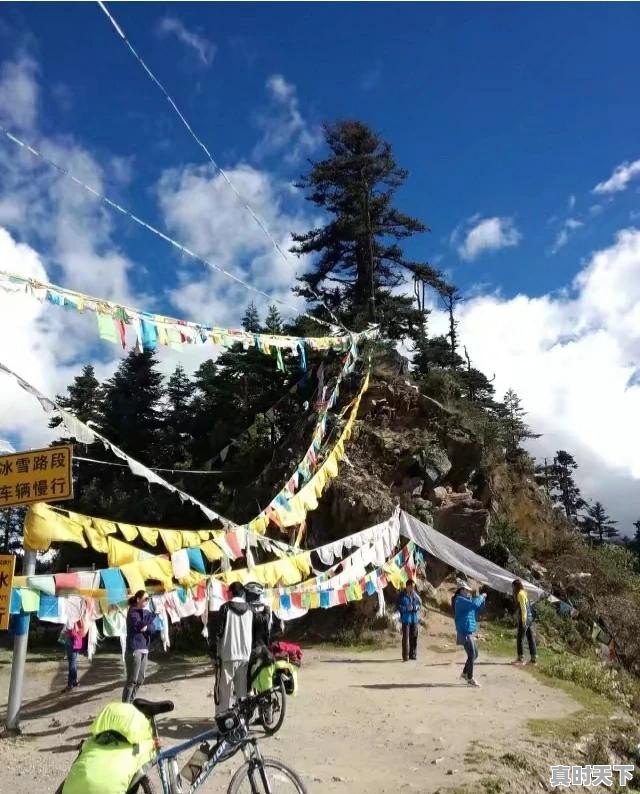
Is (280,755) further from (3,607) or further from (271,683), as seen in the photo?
(3,607)

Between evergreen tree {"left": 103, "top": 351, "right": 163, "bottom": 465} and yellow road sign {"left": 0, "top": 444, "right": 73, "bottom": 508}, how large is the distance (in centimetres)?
2364

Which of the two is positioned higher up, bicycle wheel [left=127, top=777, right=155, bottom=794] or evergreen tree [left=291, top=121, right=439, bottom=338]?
evergreen tree [left=291, top=121, right=439, bottom=338]

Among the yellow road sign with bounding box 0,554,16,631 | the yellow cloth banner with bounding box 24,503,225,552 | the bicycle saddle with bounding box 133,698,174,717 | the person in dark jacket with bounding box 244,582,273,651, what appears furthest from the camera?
the yellow cloth banner with bounding box 24,503,225,552

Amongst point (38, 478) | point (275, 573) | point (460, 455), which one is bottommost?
point (275, 573)

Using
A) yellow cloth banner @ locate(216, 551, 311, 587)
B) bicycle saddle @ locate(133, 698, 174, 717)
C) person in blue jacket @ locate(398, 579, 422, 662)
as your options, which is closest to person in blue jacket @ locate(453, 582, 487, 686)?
person in blue jacket @ locate(398, 579, 422, 662)

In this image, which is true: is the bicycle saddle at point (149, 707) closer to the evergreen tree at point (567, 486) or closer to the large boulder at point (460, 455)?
the large boulder at point (460, 455)

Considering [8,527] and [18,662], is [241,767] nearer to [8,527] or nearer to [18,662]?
[18,662]

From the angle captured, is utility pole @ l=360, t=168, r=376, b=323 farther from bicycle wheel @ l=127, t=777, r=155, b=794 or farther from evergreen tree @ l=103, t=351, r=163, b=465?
bicycle wheel @ l=127, t=777, r=155, b=794

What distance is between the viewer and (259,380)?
91.9ft

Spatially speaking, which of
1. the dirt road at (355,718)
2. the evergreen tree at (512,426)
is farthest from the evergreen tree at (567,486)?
the dirt road at (355,718)

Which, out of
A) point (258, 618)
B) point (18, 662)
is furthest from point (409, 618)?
point (18, 662)

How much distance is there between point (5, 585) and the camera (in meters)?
6.63

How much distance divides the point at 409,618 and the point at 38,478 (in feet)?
28.2

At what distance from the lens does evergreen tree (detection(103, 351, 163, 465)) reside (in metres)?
32.3
